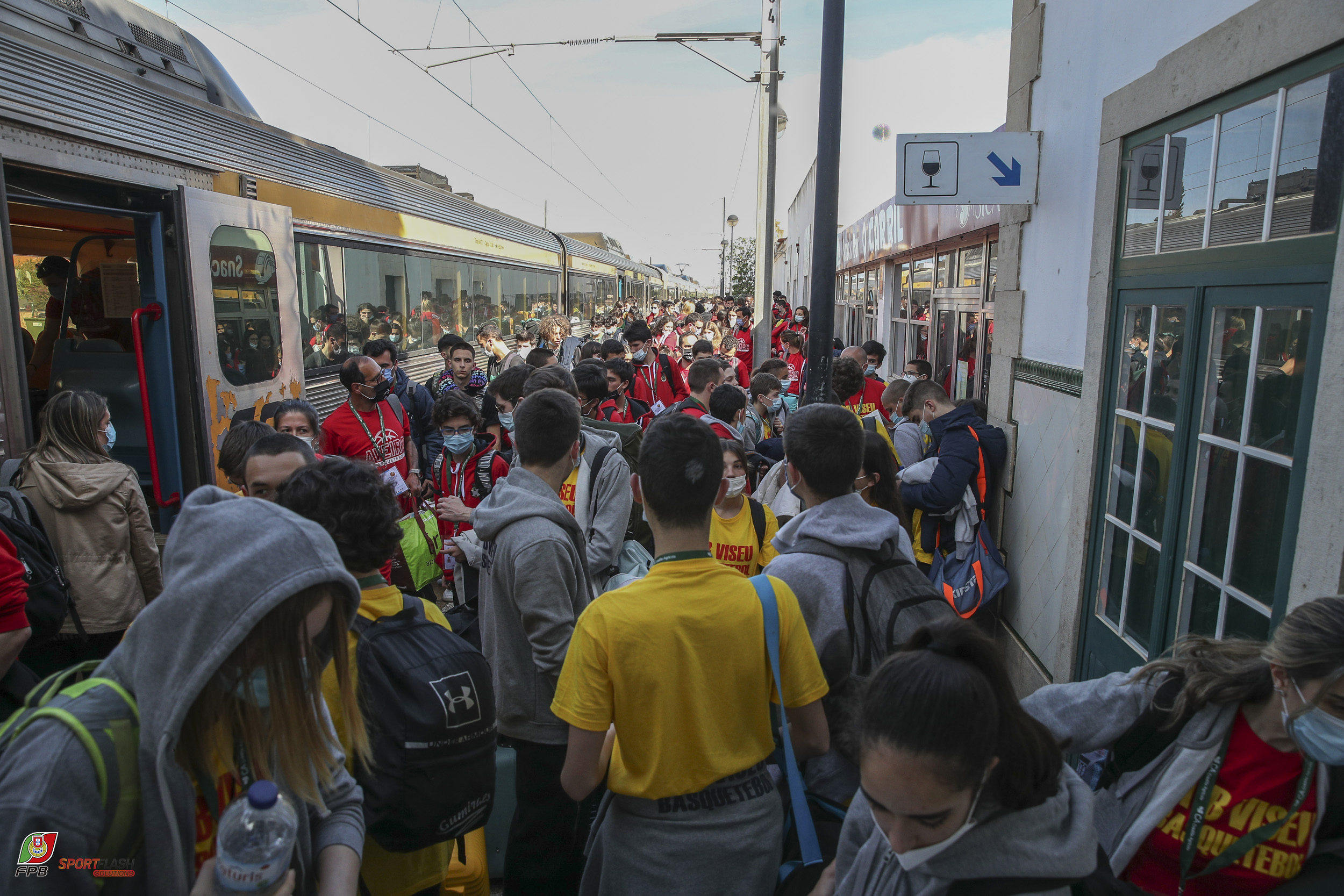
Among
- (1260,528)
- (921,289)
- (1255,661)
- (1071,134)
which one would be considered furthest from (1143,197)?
(921,289)

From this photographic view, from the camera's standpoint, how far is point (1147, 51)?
3.43 metres

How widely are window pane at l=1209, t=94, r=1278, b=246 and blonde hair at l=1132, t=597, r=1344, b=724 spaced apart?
1.57 metres

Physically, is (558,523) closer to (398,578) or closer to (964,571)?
(398,578)

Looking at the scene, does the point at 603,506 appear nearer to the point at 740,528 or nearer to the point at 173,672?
the point at 740,528

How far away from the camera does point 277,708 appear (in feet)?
4.43

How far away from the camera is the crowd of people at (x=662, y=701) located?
127 cm

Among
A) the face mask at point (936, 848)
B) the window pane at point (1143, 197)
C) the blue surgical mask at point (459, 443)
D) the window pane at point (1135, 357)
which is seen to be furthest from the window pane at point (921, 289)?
the face mask at point (936, 848)

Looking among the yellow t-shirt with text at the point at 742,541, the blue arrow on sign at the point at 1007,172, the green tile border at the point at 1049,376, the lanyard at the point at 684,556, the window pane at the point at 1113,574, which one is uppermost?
the blue arrow on sign at the point at 1007,172

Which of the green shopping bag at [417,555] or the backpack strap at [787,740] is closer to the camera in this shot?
the backpack strap at [787,740]

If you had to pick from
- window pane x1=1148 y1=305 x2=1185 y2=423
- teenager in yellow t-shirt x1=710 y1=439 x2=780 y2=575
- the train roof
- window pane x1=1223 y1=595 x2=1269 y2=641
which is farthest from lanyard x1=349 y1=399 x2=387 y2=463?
window pane x1=1223 y1=595 x2=1269 y2=641

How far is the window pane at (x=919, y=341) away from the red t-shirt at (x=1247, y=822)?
23.9 ft

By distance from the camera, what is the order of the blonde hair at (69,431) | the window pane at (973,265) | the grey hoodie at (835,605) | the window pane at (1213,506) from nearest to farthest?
the grey hoodie at (835,605) < the window pane at (1213,506) < the blonde hair at (69,431) < the window pane at (973,265)

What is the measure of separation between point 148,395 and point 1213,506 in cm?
536

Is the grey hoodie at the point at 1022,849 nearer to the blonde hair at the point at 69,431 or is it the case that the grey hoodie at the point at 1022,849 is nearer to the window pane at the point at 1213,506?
the window pane at the point at 1213,506
